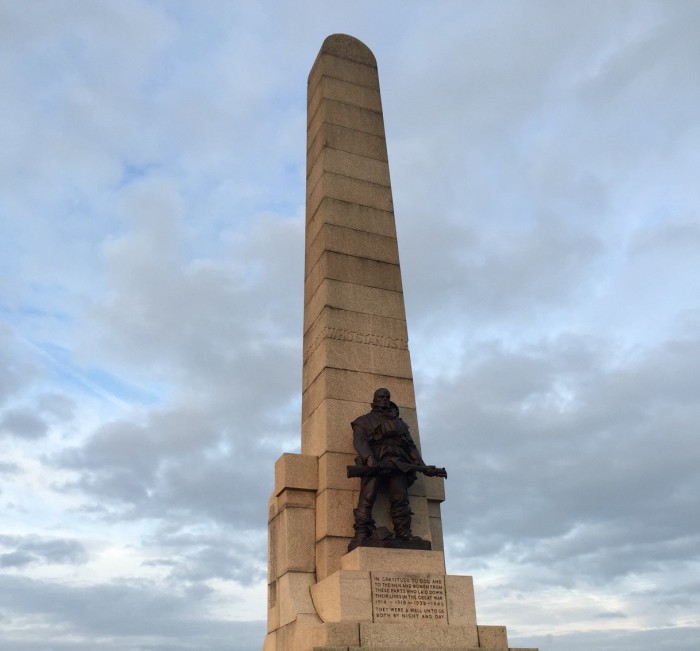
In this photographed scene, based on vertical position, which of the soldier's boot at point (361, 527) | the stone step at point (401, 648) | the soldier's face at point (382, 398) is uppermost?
the soldier's face at point (382, 398)

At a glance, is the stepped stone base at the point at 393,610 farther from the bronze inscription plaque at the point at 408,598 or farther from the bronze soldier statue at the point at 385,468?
the bronze soldier statue at the point at 385,468

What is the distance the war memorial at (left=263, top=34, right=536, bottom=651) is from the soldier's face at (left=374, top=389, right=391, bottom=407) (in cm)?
2

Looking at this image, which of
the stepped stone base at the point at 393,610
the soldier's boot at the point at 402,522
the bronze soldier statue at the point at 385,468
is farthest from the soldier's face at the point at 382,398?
the stepped stone base at the point at 393,610

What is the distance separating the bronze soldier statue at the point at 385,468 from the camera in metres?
14.1

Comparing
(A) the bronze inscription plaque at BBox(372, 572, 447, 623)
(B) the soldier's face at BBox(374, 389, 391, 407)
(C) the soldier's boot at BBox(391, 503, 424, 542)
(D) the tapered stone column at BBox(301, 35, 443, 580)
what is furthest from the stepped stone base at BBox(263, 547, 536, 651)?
(B) the soldier's face at BBox(374, 389, 391, 407)

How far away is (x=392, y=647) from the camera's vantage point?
11930 mm

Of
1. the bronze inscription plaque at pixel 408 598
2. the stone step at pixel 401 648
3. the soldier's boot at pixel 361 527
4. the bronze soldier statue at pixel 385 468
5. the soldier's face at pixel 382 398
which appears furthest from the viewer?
the soldier's face at pixel 382 398

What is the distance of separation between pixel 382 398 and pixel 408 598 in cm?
386

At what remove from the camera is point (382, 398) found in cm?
1511

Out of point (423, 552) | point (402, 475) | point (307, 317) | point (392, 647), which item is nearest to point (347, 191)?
point (307, 317)

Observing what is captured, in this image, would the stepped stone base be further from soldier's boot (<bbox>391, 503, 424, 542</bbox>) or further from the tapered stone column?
the tapered stone column

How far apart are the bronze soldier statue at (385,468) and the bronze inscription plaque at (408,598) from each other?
2.74 ft

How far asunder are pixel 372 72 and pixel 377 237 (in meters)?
5.64

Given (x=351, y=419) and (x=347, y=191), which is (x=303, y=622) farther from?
(x=347, y=191)
